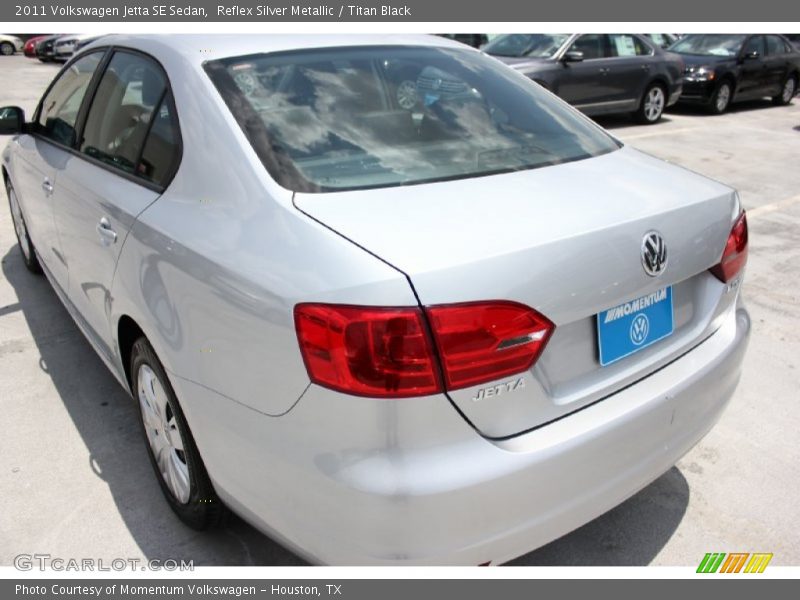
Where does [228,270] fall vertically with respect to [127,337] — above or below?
above

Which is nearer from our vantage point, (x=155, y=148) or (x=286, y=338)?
(x=286, y=338)

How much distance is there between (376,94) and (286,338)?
111 centimetres

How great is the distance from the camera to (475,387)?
5.72 feet

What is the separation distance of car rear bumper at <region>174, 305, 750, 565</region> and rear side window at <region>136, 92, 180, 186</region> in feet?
2.52

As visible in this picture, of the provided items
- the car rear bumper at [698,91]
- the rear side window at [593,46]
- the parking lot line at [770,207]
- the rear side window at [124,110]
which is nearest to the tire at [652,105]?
the rear side window at [593,46]

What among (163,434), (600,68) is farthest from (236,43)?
(600,68)

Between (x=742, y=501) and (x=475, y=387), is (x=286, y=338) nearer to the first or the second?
(x=475, y=387)

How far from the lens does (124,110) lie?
289 centimetres

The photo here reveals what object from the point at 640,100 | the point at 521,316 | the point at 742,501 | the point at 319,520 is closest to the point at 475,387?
the point at 521,316

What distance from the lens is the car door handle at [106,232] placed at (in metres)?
2.62

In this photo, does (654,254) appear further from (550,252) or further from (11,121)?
(11,121)

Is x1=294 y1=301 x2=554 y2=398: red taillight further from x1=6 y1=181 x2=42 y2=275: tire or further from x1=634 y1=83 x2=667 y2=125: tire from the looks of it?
x1=634 y1=83 x2=667 y2=125: tire

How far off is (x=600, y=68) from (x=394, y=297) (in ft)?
34.7

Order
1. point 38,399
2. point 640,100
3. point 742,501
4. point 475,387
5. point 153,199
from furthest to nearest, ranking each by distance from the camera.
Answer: point 640,100
point 38,399
point 742,501
point 153,199
point 475,387
